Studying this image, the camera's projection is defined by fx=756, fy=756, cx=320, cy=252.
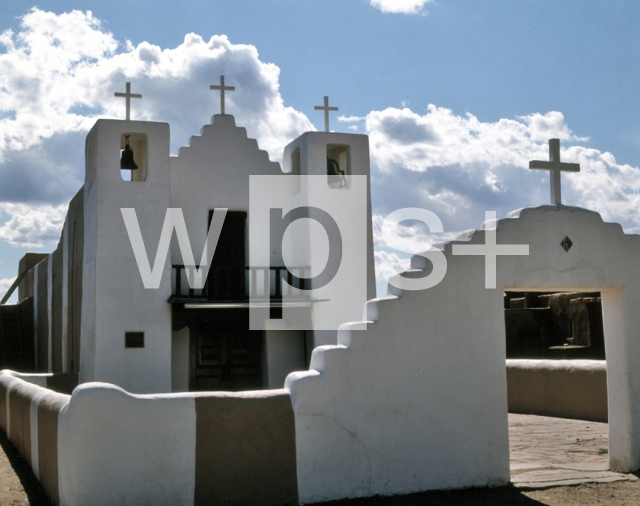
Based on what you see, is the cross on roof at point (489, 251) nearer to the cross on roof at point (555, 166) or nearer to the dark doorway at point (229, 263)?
the cross on roof at point (555, 166)

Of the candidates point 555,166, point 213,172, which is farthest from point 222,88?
point 555,166

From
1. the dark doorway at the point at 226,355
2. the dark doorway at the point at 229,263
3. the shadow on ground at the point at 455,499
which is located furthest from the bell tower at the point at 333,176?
the shadow on ground at the point at 455,499

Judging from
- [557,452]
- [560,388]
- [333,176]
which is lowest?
[557,452]

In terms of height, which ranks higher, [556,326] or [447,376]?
[556,326]

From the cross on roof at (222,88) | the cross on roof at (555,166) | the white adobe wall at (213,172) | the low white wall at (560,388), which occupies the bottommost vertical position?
the low white wall at (560,388)

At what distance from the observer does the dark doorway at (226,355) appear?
1545 cm

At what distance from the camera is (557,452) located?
1029 centimetres

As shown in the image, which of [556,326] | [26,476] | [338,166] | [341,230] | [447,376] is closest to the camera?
[447,376]

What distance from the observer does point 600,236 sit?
9062mm

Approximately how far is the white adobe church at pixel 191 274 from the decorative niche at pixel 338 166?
3cm

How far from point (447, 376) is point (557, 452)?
3114 mm

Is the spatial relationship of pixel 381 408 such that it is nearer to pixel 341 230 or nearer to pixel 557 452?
pixel 557 452

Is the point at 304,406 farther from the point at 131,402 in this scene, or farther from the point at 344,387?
the point at 131,402

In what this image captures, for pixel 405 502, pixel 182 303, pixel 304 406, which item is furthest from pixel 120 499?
pixel 182 303
